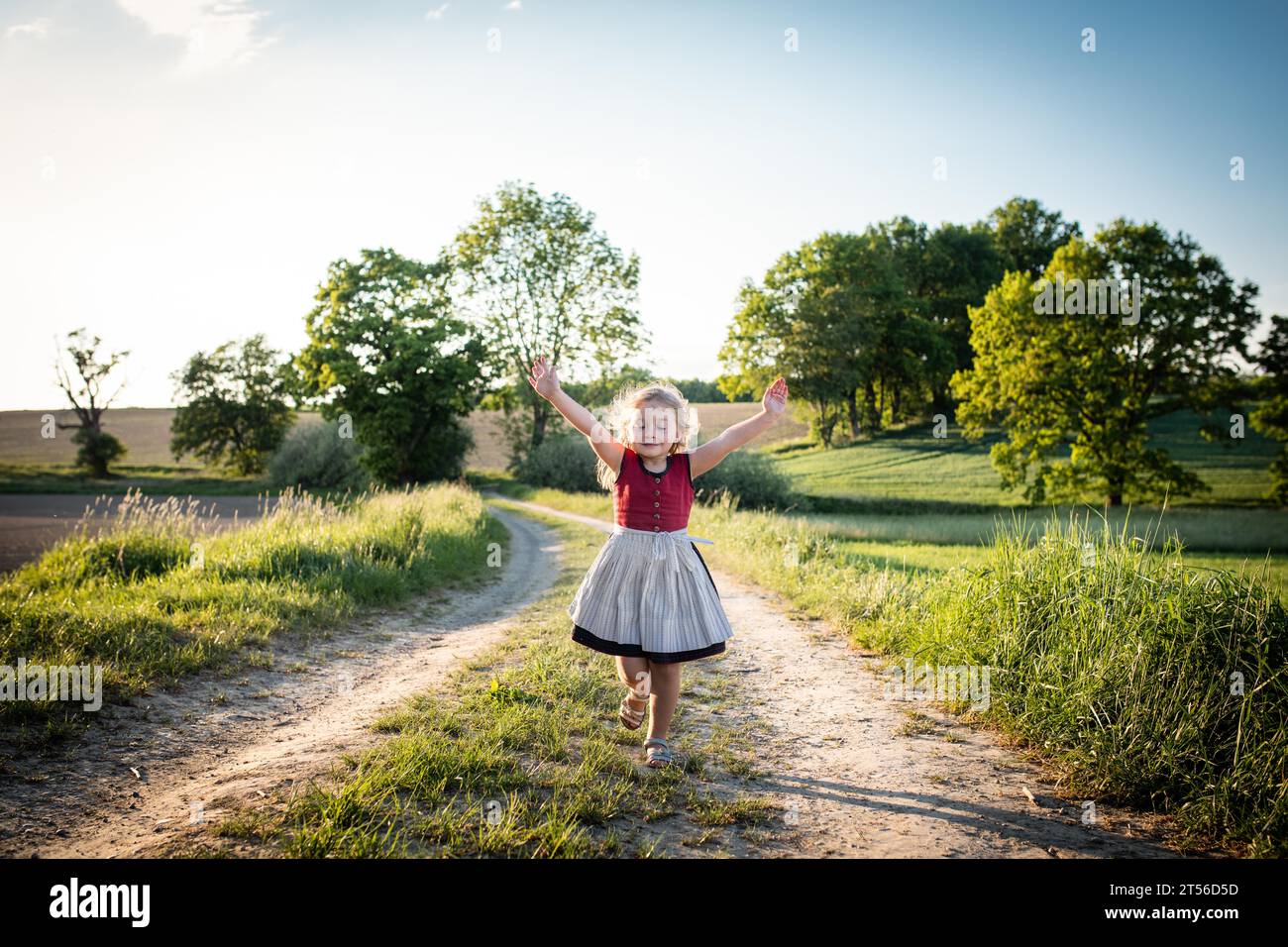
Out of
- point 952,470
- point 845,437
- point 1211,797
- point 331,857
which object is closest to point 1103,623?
point 1211,797

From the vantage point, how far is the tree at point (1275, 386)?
23.9m

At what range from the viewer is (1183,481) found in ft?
80.7

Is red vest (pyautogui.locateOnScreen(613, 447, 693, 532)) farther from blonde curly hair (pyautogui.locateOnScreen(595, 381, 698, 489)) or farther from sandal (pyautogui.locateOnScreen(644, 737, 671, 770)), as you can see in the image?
sandal (pyautogui.locateOnScreen(644, 737, 671, 770))

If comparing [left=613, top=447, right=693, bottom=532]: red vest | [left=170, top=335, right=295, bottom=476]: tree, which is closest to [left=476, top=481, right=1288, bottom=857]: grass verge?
[left=613, top=447, right=693, bottom=532]: red vest

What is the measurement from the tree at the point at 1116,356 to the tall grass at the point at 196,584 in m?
22.3

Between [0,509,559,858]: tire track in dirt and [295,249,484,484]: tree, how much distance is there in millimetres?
24818

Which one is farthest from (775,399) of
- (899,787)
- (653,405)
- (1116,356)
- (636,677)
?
(1116,356)

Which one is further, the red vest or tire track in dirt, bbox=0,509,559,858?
the red vest

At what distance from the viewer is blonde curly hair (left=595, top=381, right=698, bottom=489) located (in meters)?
4.54

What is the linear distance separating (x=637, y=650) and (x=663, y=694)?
0.35m

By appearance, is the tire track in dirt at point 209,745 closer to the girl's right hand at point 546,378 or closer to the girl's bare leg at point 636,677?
the girl's bare leg at point 636,677

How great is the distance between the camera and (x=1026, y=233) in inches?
2323

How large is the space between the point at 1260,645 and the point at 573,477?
34.2 meters

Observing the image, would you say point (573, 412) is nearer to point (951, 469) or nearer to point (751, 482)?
point (751, 482)
